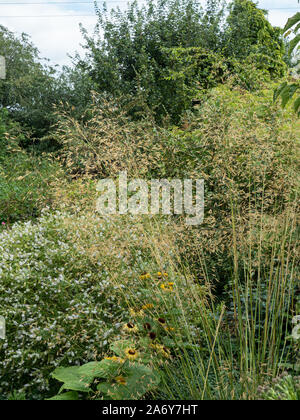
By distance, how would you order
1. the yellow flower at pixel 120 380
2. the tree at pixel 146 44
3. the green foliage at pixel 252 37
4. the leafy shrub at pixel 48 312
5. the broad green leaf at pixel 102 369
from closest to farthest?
the yellow flower at pixel 120 380 → the broad green leaf at pixel 102 369 → the leafy shrub at pixel 48 312 → the tree at pixel 146 44 → the green foliage at pixel 252 37


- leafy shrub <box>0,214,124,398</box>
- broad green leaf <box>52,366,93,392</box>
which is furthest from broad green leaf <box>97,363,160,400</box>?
leafy shrub <box>0,214,124,398</box>

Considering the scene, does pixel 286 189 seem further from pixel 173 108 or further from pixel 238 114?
pixel 173 108

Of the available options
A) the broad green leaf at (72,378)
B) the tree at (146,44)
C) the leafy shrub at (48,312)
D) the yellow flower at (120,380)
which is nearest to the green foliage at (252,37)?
the tree at (146,44)

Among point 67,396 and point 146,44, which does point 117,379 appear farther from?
point 146,44

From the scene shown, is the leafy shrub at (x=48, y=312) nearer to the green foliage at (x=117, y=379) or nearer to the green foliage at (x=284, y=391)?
the green foliage at (x=117, y=379)

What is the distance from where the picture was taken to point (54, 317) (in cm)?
211

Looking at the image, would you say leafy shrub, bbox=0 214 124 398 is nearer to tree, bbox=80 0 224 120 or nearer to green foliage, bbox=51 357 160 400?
green foliage, bbox=51 357 160 400

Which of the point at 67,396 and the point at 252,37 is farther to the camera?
the point at 252,37

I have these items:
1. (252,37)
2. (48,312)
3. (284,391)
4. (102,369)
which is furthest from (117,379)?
(252,37)

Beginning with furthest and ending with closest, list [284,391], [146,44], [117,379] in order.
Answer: [146,44]
[117,379]
[284,391]

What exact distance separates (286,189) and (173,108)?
593 cm

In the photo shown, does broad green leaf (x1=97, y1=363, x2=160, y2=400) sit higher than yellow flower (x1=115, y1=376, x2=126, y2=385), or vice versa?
yellow flower (x1=115, y1=376, x2=126, y2=385)

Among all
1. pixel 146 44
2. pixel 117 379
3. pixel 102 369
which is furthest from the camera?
pixel 146 44
